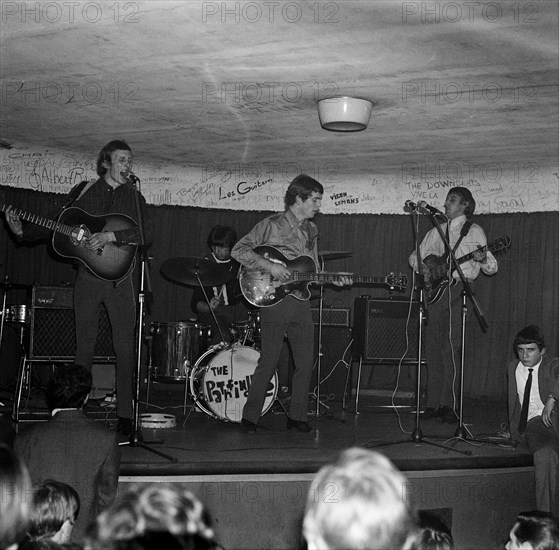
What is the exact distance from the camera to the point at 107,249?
5.79 meters

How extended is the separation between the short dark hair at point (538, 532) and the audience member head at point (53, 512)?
5.36ft

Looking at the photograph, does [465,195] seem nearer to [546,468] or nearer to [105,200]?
[546,468]

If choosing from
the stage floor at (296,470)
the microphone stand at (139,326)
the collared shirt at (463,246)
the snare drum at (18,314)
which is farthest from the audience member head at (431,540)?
the snare drum at (18,314)

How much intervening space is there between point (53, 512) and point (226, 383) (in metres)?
4.08

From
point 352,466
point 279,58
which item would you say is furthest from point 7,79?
point 352,466

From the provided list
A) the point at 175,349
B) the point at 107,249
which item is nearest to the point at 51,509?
the point at 107,249

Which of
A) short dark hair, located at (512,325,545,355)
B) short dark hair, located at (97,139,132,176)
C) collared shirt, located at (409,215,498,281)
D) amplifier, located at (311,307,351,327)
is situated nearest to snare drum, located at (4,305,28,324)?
short dark hair, located at (97,139,132,176)

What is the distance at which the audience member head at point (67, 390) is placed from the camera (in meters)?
4.12

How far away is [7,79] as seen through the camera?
6.35 m

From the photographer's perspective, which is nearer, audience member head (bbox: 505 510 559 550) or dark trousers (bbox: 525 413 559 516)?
audience member head (bbox: 505 510 559 550)

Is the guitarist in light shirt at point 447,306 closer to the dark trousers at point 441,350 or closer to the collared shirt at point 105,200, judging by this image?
the dark trousers at point 441,350

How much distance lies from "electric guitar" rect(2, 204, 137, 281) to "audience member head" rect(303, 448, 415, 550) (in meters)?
4.40

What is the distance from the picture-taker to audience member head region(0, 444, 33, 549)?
5.30 ft

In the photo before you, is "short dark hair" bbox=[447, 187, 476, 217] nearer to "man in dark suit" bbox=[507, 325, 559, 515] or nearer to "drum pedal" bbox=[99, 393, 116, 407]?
"man in dark suit" bbox=[507, 325, 559, 515]
